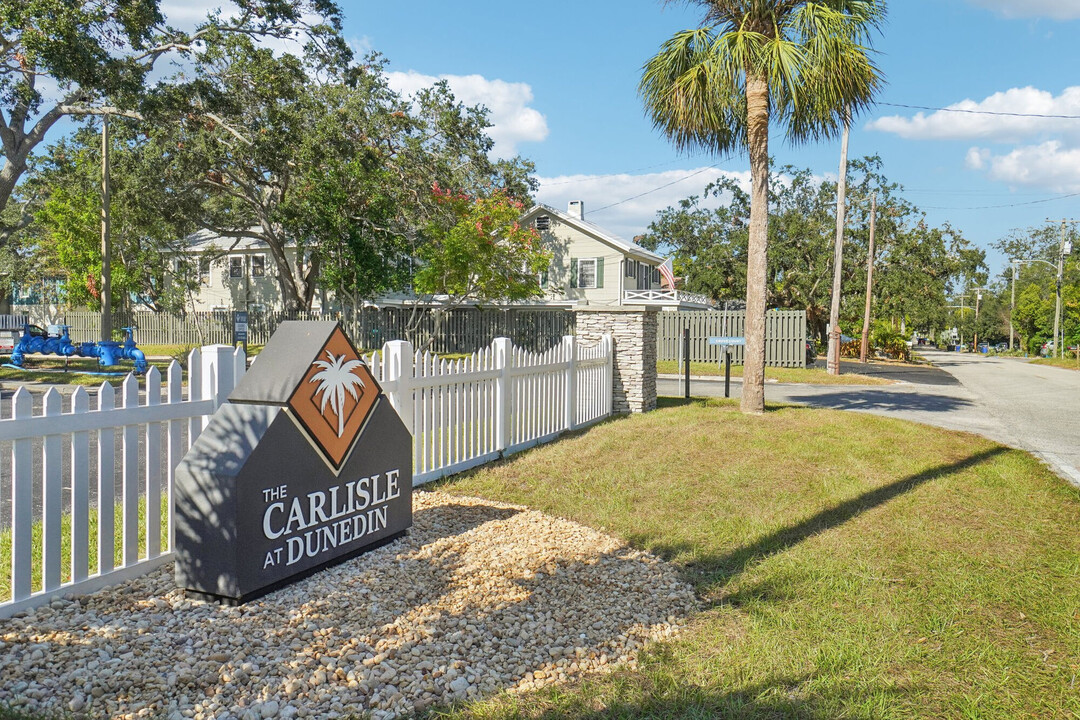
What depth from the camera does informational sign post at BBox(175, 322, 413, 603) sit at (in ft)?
13.2

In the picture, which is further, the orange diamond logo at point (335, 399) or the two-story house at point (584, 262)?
the two-story house at point (584, 262)

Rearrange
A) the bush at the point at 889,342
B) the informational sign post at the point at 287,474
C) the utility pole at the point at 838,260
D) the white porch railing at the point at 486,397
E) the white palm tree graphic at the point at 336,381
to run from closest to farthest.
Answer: the informational sign post at the point at 287,474 < the white palm tree graphic at the point at 336,381 < the white porch railing at the point at 486,397 < the utility pole at the point at 838,260 < the bush at the point at 889,342

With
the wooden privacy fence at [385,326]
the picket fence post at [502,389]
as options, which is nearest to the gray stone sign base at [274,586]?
the picket fence post at [502,389]

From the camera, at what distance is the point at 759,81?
11766mm

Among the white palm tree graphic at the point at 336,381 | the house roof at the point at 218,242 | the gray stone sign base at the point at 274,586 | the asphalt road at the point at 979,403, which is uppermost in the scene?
the house roof at the point at 218,242

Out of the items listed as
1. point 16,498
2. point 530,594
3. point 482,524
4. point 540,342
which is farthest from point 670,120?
point 540,342

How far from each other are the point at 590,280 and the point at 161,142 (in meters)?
19.3

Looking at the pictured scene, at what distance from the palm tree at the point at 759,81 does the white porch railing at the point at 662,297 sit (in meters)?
18.6

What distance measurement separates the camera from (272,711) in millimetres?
3012

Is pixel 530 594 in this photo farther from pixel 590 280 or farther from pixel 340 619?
pixel 590 280

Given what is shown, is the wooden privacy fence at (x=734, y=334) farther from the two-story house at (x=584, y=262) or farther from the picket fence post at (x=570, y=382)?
the picket fence post at (x=570, y=382)

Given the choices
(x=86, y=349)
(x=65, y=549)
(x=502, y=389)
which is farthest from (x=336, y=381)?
(x=86, y=349)

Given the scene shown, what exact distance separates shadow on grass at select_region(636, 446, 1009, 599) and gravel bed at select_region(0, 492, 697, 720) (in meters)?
0.26

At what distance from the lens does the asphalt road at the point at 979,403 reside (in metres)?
11.0
